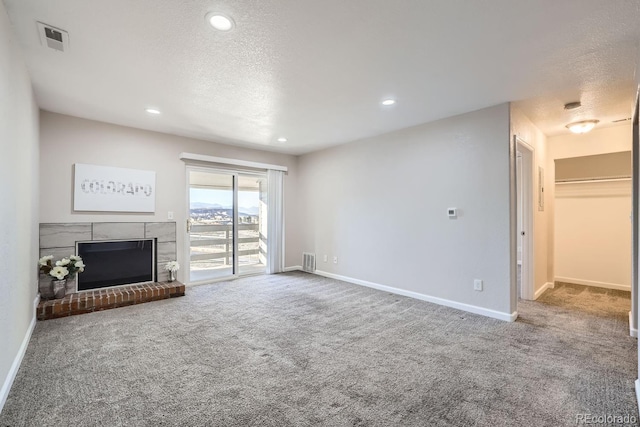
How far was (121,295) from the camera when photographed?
391 centimetres

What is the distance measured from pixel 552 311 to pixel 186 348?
420cm

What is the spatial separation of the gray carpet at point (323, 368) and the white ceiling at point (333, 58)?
244 cm

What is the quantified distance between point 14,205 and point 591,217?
23.9ft

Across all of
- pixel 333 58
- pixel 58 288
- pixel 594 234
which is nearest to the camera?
pixel 333 58

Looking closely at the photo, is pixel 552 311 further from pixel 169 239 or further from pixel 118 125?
pixel 118 125

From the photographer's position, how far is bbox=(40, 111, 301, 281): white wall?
384 cm

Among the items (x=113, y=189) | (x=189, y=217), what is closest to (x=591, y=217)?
(x=189, y=217)

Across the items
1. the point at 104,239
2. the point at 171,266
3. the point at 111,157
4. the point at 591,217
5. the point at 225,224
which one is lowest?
the point at 171,266

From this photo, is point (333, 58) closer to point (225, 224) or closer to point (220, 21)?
point (220, 21)

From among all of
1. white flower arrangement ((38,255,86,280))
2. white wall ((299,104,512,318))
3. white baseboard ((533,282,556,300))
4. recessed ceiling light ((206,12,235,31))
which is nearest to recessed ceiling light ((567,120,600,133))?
white wall ((299,104,512,318))

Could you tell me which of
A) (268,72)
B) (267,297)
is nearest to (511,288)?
(267,297)

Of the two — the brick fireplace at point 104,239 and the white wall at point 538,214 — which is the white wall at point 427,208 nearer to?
the white wall at point 538,214

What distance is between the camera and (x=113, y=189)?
4.26 m

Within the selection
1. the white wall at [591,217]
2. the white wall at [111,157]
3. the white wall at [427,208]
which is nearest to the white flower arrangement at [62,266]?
the white wall at [111,157]
